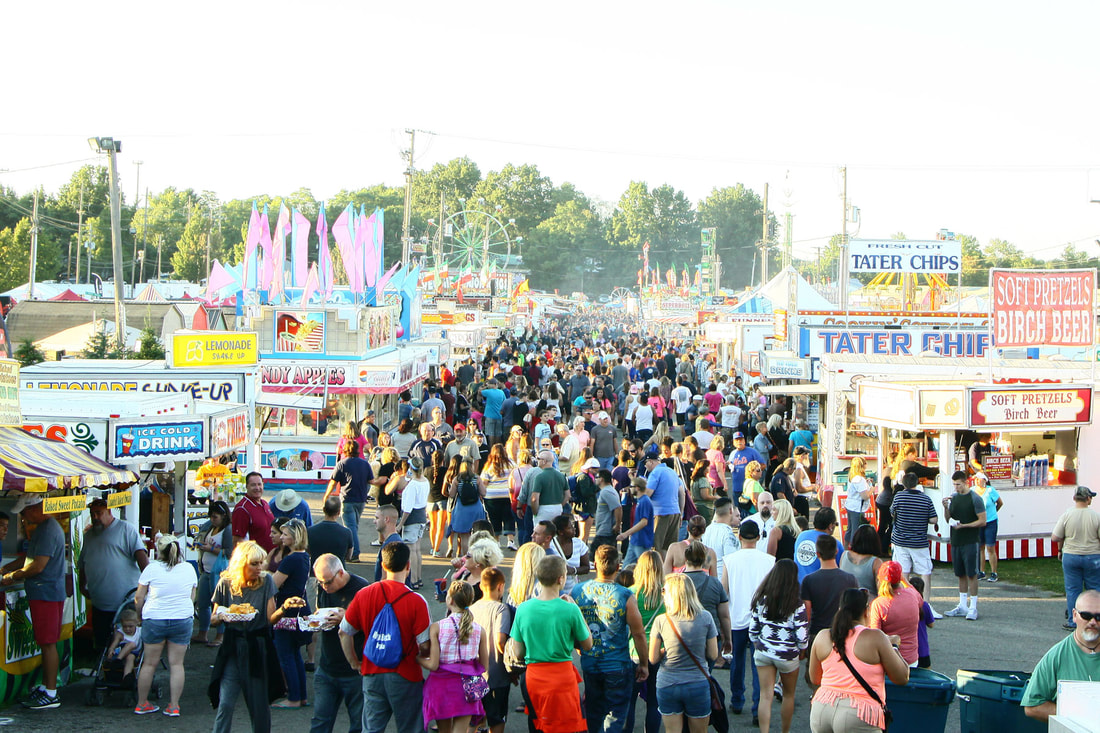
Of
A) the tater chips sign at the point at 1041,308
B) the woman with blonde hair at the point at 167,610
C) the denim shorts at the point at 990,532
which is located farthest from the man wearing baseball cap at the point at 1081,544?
the woman with blonde hair at the point at 167,610

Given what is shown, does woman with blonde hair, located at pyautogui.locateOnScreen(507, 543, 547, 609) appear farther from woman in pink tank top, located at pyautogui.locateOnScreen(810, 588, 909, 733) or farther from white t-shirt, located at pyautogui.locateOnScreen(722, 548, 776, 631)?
woman in pink tank top, located at pyautogui.locateOnScreen(810, 588, 909, 733)

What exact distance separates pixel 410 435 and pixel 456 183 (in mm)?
128855

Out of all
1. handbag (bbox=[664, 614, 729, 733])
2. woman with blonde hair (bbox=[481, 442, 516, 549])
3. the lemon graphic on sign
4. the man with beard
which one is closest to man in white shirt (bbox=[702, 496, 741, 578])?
handbag (bbox=[664, 614, 729, 733])

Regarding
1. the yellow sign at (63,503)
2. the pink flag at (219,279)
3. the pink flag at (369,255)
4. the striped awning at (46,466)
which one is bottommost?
the yellow sign at (63,503)

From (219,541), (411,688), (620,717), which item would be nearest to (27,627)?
(219,541)

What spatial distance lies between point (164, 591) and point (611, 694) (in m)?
3.10

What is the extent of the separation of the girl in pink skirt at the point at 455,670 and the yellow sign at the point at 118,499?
357 cm

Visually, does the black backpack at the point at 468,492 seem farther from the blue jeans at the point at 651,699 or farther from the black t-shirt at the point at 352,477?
the blue jeans at the point at 651,699

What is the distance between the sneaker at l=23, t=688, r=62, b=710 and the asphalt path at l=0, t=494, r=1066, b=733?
67 mm

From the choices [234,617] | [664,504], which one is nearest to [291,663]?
[234,617]

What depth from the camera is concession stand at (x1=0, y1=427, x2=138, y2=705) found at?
7.08m

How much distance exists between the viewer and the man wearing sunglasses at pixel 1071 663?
4949 millimetres

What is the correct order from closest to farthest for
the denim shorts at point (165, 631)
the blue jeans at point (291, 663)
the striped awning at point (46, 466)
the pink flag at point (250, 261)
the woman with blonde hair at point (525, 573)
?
the woman with blonde hair at point (525, 573)
the striped awning at point (46, 466)
the denim shorts at point (165, 631)
the blue jeans at point (291, 663)
the pink flag at point (250, 261)

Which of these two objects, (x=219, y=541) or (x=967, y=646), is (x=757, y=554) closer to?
(x=967, y=646)
